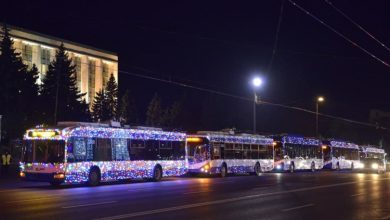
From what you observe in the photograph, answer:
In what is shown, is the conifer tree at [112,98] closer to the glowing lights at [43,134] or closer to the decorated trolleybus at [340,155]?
the decorated trolleybus at [340,155]

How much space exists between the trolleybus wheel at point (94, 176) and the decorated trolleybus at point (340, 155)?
3293 centimetres

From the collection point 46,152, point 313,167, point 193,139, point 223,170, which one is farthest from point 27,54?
point 46,152

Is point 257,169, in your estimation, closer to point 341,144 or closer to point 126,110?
point 341,144

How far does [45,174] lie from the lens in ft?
85.0

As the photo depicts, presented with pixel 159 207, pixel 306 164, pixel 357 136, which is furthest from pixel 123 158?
pixel 357 136

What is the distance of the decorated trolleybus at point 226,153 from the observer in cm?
3675

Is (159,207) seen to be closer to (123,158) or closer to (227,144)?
(123,158)

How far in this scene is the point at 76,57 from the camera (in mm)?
106938

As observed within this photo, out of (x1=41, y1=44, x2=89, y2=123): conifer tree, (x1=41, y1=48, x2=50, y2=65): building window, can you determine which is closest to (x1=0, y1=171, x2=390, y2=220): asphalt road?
(x1=41, y1=44, x2=89, y2=123): conifer tree

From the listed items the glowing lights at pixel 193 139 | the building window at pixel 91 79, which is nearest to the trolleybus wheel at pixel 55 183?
the glowing lights at pixel 193 139

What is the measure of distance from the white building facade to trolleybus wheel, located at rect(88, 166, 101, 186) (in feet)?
218

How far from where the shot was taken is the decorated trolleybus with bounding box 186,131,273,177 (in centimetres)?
3675

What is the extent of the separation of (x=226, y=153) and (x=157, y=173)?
24.0ft

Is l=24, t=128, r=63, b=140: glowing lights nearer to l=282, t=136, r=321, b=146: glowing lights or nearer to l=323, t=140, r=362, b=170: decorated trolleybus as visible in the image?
l=282, t=136, r=321, b=146: glowing lights
